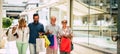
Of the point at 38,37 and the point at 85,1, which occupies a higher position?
the point at 85,1

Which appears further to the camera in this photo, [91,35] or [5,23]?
[5,23]

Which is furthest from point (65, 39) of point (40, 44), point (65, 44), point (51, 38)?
point (40, 44)

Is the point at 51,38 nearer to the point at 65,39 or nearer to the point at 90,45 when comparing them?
Answer: the point at 65,39

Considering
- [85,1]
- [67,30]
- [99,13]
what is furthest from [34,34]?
[85,1]

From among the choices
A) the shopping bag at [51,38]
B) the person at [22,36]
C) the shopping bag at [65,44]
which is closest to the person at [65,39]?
the shopping bag at [65,44]

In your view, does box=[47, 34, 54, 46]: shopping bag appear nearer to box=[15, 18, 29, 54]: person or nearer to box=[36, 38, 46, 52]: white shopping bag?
box=[36, 38, 46, 52]: white shopping bag

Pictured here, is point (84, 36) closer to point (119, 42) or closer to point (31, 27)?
point (31, 27)

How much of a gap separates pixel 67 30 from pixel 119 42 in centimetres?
318

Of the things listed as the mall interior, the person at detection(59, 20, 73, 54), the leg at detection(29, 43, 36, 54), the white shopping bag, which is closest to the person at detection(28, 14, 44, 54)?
the leg at detection(29, 43, 36, 54)

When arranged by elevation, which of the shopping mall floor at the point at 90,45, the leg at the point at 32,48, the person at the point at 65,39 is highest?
the person at the point at 65,39

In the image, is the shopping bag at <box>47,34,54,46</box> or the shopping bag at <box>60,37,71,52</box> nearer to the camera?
the shopping bag at <box>60,37,71,52</box>

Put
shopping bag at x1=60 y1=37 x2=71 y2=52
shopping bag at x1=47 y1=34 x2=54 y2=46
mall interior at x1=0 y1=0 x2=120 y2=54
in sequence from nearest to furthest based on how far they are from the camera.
→ shopping bag at x1=60 y1=37 x2=71 y2=52 < shopping bag at x1=47 y1=34 x2=54 y2=46 < mall interior at x1=0 y1=0 x2=120 y2=54

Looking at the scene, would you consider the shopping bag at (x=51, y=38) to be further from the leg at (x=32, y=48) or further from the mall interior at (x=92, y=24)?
the mall interior at (x=92, y=24)

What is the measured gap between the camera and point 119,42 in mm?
2764
